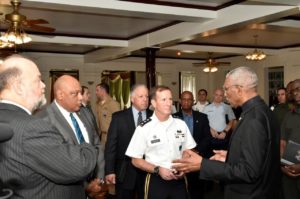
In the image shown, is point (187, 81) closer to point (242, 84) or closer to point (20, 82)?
point (242, 84)

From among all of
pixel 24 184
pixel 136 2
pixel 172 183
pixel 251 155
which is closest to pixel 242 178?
pixel 251 155

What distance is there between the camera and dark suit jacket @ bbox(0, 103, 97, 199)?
4.91ft

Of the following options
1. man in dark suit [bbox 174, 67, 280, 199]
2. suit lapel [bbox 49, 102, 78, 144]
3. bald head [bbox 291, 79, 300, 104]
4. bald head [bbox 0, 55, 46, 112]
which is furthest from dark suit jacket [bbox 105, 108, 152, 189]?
bald head [bbox 0, 55, 46, 112]

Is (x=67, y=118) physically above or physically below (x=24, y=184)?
above

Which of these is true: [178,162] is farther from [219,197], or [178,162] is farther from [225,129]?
[225,129]

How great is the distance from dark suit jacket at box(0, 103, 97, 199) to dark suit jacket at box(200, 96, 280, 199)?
0.97 metres

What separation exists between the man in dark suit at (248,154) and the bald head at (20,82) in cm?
120

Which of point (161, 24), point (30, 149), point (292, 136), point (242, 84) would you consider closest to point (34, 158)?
point (30, 149)

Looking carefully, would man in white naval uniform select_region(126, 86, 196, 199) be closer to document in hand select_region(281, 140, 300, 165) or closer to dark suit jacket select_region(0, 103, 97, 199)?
document in hand select_region(281, 140, 300, 165)

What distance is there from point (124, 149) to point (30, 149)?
93.6 inches

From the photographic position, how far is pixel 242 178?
2.18 m

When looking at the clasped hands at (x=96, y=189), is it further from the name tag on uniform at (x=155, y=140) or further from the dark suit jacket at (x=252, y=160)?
the dark suit jacket at (x=252, y=160)

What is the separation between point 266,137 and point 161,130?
1.03 metres

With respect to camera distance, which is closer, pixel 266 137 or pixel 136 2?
pixel 266 137
